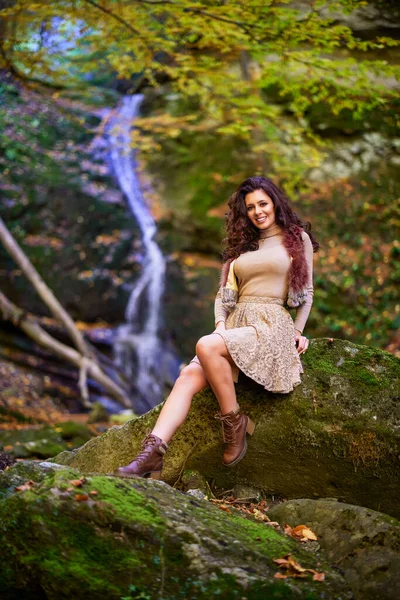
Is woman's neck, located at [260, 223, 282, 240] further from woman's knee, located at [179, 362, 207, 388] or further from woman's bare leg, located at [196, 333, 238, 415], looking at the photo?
woman's knee, located at [179, 362, 207, 388]

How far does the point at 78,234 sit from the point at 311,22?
22.3 feet

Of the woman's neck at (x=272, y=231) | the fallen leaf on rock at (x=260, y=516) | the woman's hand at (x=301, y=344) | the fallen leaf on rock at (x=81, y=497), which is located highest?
the woman's neck at (x=272, y=231)

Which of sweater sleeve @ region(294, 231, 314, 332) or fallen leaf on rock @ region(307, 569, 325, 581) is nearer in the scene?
fallen leaf on rock @ region(307, 569, 325, 581)

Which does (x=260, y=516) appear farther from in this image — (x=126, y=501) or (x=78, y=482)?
(x=78, y=482)

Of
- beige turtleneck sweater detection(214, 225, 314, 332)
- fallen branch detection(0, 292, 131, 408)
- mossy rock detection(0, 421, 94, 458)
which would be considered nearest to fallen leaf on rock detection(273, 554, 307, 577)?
beige turtleneck sweater detection(214, 225, 314, 332)

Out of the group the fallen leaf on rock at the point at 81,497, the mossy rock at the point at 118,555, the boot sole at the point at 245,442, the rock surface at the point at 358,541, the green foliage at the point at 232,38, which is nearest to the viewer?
the mossy rock at the point at 118,555

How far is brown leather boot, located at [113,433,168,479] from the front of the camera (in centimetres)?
295

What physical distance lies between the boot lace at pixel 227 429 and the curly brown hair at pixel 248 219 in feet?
3.71

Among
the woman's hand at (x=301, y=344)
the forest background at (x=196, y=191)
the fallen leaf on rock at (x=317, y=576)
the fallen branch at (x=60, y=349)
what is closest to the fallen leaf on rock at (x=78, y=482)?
the fallen leaf on rock at (x=317, y=576)

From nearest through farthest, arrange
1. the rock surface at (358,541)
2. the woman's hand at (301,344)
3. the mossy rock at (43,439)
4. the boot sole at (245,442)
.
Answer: the rock surface at (358,541) < the boot sole at (245,442) < the woman's hand at (301,344) < the mossy rock at (43,439)

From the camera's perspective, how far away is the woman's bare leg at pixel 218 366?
10.5 ft

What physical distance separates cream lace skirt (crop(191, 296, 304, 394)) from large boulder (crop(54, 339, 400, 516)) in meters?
0.15

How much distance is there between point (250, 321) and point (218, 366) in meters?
0.43

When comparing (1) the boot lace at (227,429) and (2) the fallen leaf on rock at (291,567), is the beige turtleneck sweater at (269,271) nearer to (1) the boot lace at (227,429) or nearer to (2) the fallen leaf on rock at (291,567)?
(1) the boot lace at (227,429)
